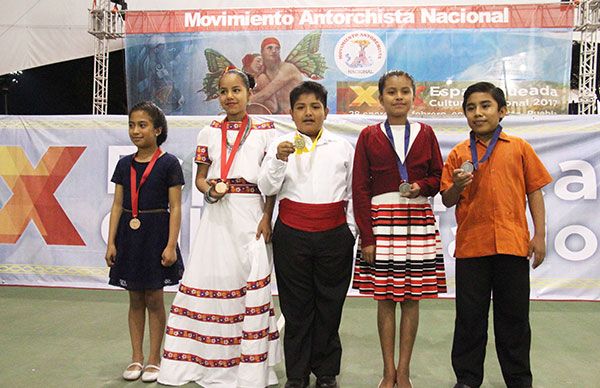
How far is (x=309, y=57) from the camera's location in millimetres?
6855

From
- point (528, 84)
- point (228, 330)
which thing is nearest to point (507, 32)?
point (528, 84)

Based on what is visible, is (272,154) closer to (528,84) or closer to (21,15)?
(528,84)

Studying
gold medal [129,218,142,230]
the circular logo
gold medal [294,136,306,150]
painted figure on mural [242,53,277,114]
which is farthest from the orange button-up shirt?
painted figure on mural [242,53,277,114]

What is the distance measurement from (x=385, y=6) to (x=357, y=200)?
5418 mm

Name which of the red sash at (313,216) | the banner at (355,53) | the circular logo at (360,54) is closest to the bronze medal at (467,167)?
the red sash at (313,216)

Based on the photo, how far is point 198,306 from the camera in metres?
2.19

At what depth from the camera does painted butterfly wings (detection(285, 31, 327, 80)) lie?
269 inches

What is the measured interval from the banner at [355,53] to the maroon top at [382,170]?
4.57 metres

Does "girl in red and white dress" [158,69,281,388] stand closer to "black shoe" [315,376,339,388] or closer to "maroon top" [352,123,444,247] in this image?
"black shoe" [315,376,339,388]

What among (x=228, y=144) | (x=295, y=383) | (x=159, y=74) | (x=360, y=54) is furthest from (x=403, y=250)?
(x=159, y=74)

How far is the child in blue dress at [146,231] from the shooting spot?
2.23 meters

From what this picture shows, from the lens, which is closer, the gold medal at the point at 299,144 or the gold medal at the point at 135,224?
the gold medal at the point at 299,144

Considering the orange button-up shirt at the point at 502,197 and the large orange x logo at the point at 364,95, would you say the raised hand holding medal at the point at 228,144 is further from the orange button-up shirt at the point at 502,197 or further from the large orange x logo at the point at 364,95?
the large orange x logo at the point at 364,95

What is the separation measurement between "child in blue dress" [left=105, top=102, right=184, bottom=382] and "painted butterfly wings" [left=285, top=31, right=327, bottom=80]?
479 cm
